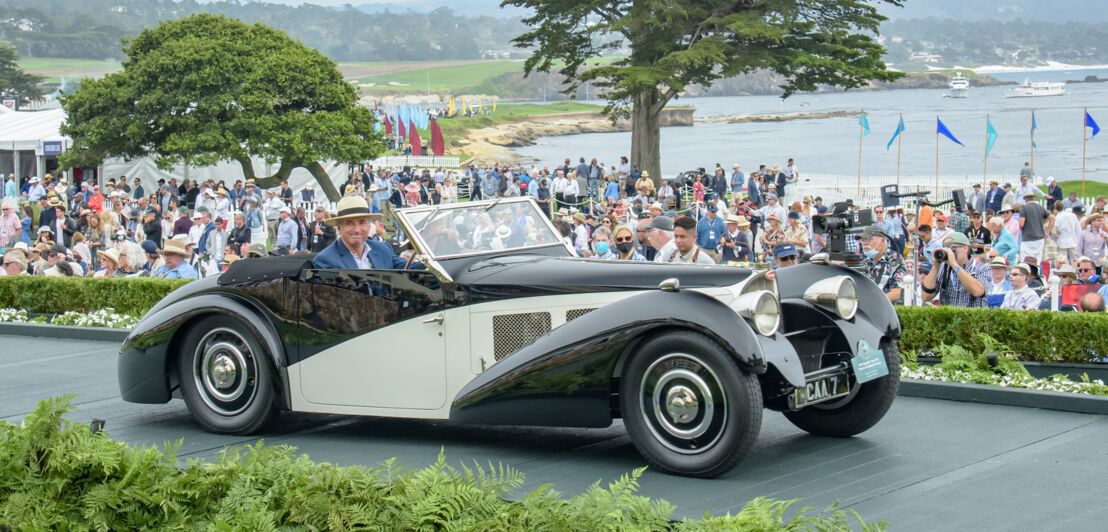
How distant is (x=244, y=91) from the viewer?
4009 centimetres

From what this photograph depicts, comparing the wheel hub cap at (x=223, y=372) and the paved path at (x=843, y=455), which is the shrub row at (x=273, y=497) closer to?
the paved path at (x=843, y=455)

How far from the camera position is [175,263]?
13.4 meters

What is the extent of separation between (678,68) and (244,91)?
53.5 ft

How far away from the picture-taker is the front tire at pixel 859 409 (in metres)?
6.92

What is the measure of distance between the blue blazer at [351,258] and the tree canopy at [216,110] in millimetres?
31685

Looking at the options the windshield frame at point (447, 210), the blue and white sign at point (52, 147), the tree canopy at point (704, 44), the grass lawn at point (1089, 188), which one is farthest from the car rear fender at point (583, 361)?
the grass lawn at point (1089, 188)

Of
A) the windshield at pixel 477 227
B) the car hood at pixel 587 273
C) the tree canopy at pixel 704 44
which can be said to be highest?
the tree canopy at pixel 704 44

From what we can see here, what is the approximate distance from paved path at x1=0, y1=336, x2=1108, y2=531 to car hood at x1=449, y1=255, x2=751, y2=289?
43.2 inches

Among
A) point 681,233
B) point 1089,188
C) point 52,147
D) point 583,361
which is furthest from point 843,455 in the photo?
point 1089,188

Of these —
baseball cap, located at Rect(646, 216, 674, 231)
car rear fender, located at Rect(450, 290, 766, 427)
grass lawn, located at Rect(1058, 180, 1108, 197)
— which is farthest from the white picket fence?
car rear fender, located at Rect(450, 290, 766, 427)

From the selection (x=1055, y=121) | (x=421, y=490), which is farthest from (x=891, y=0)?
(x=1055, y=121)

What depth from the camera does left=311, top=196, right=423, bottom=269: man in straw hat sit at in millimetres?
7547

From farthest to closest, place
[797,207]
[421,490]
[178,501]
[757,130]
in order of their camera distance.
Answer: [757,130]
[797,207]
[178,501]
[421,490]

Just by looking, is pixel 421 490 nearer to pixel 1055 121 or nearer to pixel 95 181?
pixel 95 181
